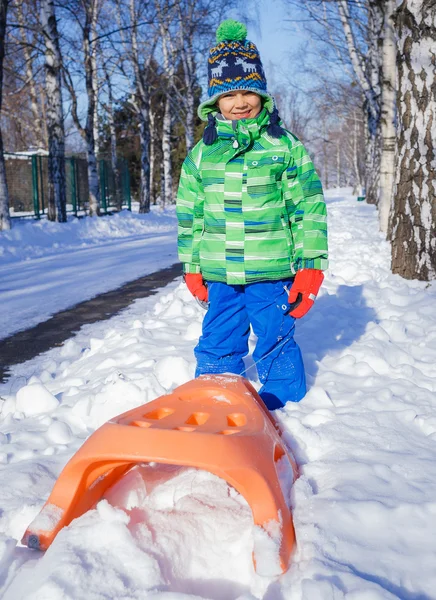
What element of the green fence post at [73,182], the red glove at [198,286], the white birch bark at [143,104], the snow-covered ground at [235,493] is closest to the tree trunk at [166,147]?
the white birch bark at [143,104]

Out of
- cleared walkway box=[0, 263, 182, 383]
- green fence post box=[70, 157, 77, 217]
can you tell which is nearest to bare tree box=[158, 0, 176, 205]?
green fence post box=[70, 157, 77, 217]

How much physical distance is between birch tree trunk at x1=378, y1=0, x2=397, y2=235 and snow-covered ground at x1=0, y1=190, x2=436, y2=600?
6.00 metres

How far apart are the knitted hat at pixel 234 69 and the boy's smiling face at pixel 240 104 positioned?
0.10 ft

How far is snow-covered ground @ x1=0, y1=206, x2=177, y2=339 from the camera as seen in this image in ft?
20.5

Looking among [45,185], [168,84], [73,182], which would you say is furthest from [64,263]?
[168,84]

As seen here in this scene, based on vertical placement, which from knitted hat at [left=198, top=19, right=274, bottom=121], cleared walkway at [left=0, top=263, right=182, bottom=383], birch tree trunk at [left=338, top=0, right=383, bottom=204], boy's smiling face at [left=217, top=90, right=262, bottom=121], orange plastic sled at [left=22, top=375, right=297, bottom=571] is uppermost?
birch tree trunk at [left=338, top=0, right=383, bottom=204]

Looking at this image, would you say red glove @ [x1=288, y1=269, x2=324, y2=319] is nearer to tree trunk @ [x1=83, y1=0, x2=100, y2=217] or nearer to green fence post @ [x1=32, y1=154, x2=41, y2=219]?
green fence post @ [x1=32, y1=154, x2=41, y2=219]

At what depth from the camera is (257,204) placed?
2.69 metres

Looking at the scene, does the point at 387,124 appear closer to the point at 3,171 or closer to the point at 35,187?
the point at 3,171

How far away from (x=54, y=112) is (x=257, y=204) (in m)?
13.4

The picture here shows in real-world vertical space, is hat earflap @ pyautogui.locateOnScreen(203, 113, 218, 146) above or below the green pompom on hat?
below

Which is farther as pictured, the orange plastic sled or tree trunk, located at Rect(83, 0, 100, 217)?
tree trunk, located at Rect(83, 0, 100, 217)

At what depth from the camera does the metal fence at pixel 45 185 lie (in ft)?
54.1

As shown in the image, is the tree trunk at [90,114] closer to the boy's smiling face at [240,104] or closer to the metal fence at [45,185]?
the metal fence at [45,185]
